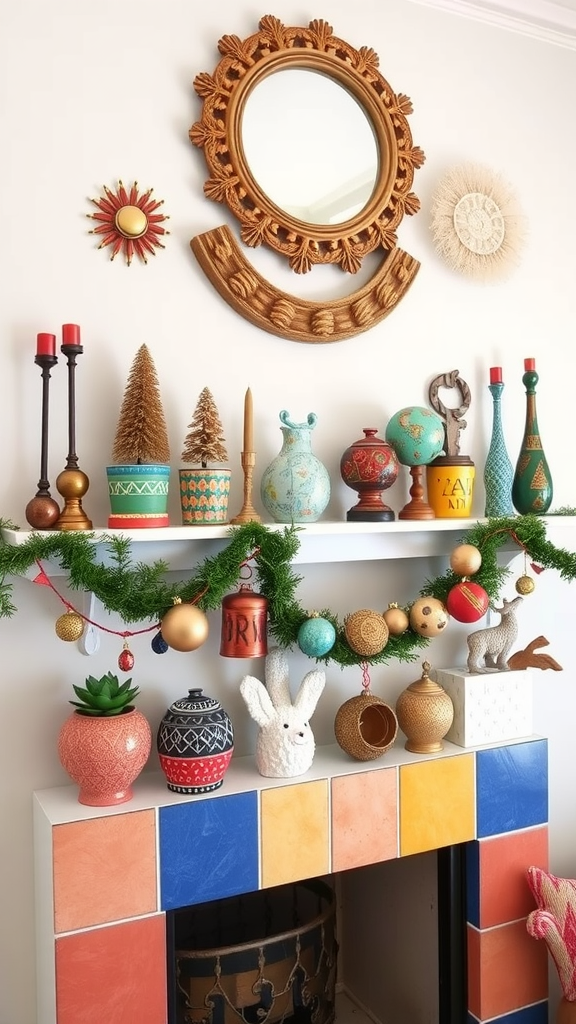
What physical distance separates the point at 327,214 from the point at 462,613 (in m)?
0.83

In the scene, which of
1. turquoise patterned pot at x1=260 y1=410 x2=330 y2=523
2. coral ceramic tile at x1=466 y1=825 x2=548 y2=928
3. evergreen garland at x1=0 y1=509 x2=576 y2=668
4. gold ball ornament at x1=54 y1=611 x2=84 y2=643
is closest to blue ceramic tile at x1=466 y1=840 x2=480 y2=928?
coral ceramic tile at x1=466 y1=825 x2=548 y2=928

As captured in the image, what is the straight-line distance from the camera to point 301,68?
1619 mm

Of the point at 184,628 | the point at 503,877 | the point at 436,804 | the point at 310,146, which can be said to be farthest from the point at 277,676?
the point at 310,146

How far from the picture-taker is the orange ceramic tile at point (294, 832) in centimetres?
140

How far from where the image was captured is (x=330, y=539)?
1.50m

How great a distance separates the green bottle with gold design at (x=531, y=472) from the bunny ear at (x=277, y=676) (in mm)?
622

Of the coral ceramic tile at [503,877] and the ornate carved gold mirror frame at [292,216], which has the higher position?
the ornate carved gold mirror frame at [292,216]

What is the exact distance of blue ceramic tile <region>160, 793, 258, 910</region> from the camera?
4.36 feet

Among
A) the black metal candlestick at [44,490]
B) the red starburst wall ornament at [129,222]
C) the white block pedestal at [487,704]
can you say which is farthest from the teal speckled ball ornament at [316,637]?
the red starburst wall ornament at [129,222]

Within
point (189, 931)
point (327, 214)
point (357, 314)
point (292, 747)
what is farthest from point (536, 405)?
point (189, 931)

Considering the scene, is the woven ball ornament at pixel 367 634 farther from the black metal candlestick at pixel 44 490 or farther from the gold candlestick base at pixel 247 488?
the black metal candlestick at pixel 44 490

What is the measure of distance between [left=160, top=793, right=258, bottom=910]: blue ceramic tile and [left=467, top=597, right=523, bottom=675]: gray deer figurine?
55cm

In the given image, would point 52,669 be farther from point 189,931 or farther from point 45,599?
point 189,931

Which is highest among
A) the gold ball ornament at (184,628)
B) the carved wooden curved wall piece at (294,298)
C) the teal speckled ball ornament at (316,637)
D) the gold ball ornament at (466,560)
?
the carved wooden curved wall piece at (294,298)
